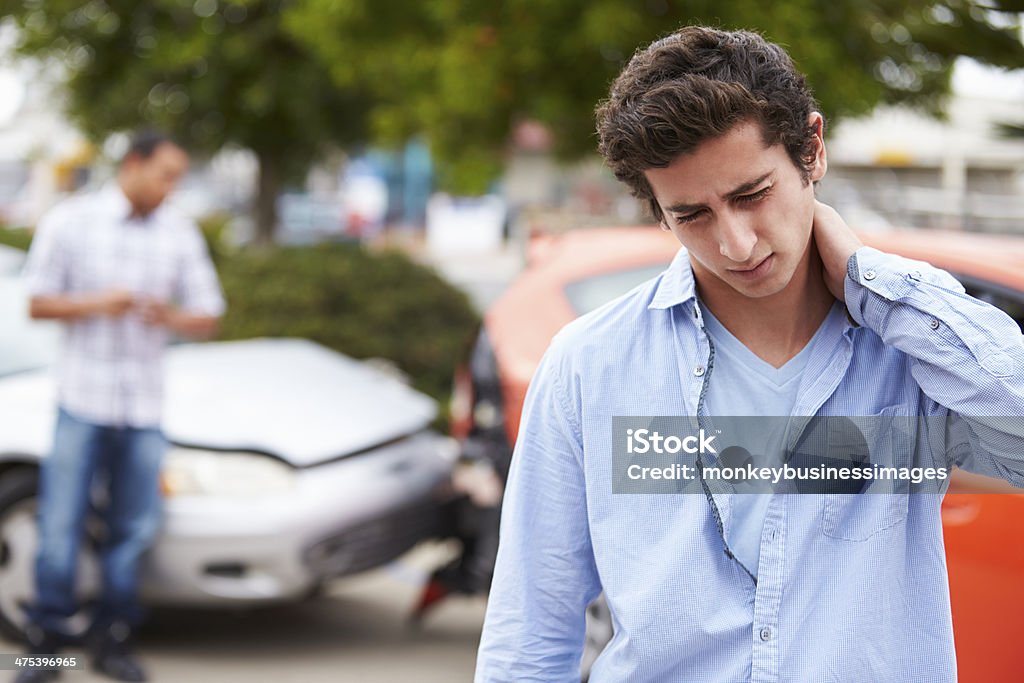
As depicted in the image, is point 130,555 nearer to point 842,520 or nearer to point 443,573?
point 443,573

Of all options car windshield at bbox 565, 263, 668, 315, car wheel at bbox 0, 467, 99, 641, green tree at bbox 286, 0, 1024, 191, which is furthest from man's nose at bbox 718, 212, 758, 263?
green tree at bbox 286, 0, 1024, 191

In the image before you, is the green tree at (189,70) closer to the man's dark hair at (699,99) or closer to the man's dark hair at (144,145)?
the man's dark hair at (144,145)

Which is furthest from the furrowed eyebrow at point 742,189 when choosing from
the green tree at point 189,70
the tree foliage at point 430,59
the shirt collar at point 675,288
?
the green tree at point 189,70

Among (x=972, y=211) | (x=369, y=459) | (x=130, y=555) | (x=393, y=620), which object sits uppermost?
(x=972, y=211)

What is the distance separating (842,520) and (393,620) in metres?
3.94

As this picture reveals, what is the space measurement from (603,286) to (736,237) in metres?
2.72

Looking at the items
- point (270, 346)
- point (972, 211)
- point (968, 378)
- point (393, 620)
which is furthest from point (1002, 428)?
point (972, 211)

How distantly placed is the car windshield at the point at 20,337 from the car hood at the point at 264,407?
11cm

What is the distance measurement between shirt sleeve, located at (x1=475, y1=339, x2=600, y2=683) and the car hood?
3.04m

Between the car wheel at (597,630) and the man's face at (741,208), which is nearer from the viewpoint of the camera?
the man's face at (741,208)

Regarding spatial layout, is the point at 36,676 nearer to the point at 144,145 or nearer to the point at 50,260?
the point at 50,260

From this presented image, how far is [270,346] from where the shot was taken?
19.3 feet

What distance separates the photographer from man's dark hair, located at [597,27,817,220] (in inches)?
60.8

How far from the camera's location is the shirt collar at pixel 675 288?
5.47ft
